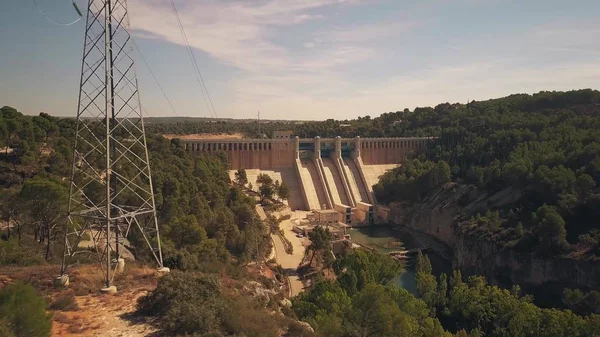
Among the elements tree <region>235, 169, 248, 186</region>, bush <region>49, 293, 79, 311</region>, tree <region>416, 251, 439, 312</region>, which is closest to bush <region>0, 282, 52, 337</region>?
bush <region>49, 293, 79, 311</region>

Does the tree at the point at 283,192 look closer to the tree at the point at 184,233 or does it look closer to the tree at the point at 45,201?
the tree at the point at 184,233

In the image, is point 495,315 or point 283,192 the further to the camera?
point 283,192

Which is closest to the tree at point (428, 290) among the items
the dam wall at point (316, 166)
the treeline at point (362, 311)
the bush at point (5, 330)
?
the treeline at point (362, 311)

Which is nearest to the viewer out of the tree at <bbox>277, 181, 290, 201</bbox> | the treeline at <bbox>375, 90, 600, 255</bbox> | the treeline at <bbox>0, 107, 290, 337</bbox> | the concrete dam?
the treeline at <bbox>0, 107, 290, 337</bbox>

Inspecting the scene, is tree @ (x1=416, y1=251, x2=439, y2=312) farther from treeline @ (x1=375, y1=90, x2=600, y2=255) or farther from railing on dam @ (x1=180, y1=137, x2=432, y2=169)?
railing on dam @ (x1=180, y1=137, x2=432, y2=169)

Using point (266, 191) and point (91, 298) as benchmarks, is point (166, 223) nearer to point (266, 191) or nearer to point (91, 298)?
point (91, 298)

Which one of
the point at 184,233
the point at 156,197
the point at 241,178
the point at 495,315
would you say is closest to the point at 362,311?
the point at 495,315

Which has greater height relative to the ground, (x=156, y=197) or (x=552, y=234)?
(x=156, y=197)
